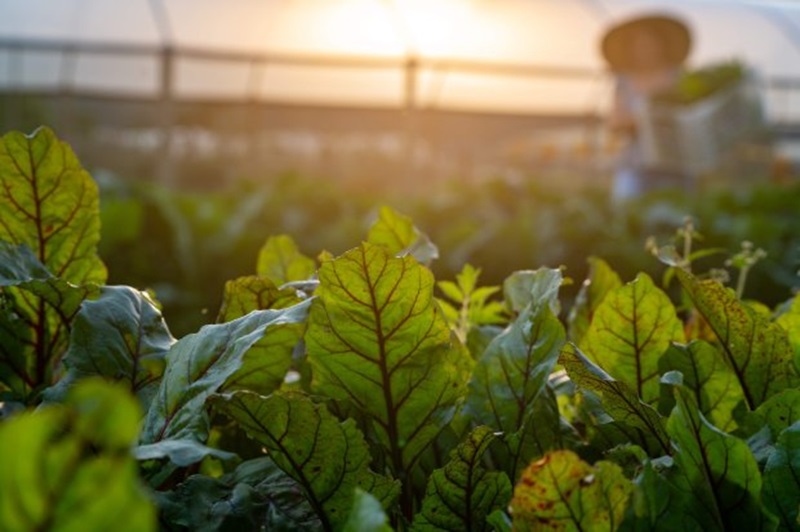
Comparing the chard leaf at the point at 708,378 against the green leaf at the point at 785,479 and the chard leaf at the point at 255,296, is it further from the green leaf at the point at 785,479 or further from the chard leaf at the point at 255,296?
the chard leaf at the point at 255,296

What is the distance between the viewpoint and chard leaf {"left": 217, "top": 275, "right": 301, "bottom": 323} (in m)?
0.77

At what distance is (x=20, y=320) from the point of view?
81cm

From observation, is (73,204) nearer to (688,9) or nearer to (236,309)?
(236,309)

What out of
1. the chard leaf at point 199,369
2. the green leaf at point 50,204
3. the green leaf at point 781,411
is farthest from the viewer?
the green leaf at point 50,204

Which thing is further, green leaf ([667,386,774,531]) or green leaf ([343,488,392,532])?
green leaf ([667,386,774,531])

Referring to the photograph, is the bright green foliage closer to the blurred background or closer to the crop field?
the crop field

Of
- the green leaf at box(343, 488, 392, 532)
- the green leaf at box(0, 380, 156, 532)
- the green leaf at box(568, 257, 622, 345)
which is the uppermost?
the green leaf at box(0, 380, 156, 532)

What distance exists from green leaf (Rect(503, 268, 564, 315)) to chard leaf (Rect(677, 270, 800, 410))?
3.3 inches

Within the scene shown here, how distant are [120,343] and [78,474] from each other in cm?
39

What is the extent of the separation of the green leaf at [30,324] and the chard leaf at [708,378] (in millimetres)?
387

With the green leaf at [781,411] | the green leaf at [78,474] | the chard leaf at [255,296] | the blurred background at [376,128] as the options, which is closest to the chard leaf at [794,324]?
the green leaf at [781,411]

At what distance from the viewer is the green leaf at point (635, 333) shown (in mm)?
798

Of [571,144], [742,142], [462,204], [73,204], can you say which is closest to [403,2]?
[571,144]

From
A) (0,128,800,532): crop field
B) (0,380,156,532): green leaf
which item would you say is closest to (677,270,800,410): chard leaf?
(0,128,800,532): crop field
